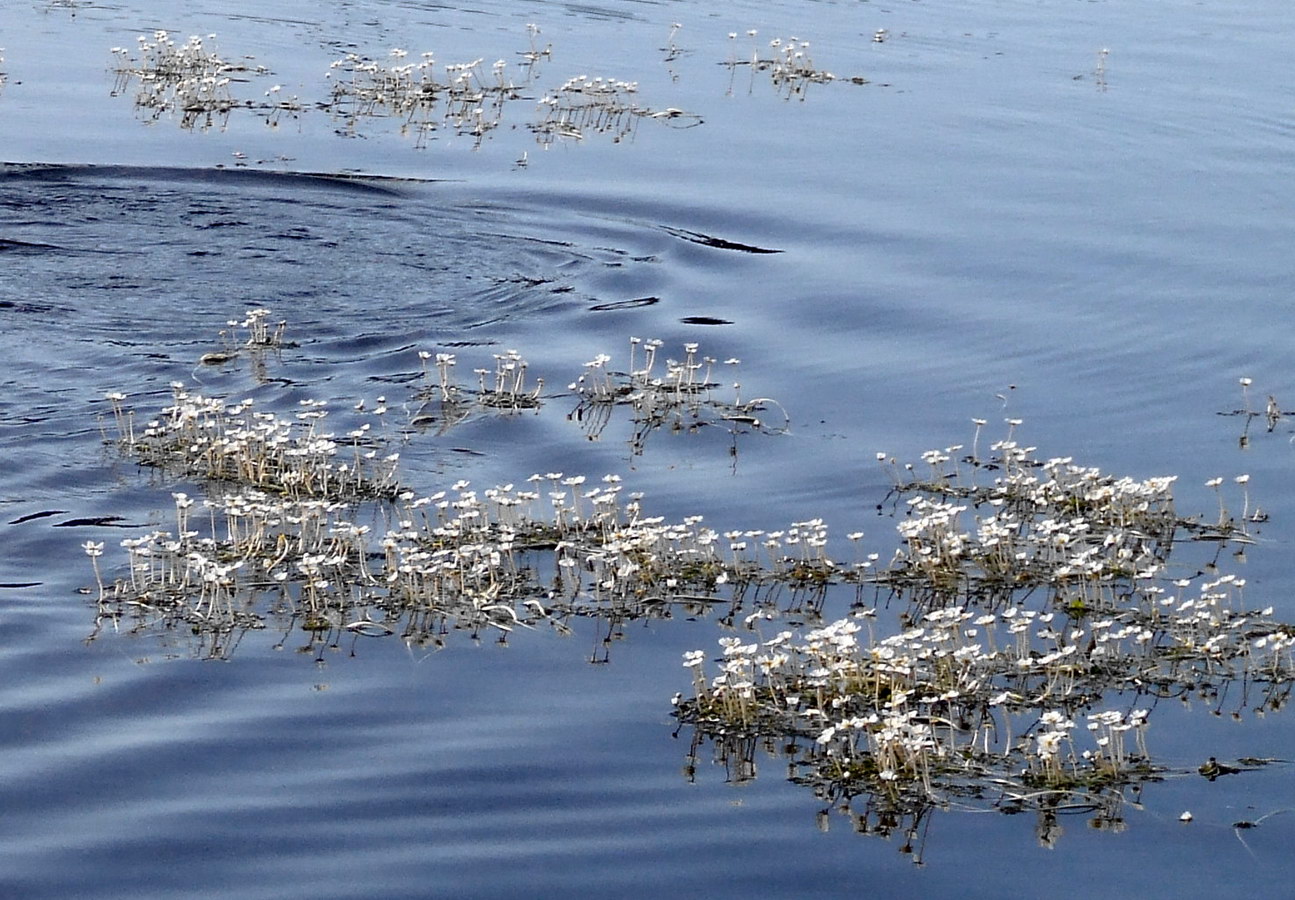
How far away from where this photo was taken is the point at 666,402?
37.7 feet

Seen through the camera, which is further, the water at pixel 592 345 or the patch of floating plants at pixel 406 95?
the patch of floating plants at pixel 406 95

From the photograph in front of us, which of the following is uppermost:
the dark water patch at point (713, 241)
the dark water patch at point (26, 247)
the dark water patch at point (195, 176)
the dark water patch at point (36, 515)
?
the dark water patch at point (195, 176)

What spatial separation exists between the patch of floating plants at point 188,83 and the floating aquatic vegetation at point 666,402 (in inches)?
346

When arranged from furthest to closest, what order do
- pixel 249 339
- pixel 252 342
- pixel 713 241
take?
1. pixel 713 241
2. pixel 249 339
3. pixel 252 342

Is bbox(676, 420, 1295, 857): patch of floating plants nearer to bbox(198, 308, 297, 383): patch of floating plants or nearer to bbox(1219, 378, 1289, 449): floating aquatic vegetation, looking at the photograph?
bbox(1219, 378, 1289, 449): floating aquatic vegetation

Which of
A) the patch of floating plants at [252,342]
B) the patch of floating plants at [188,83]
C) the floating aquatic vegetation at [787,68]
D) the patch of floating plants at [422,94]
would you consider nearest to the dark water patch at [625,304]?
the patch of floating plants at [252,342]

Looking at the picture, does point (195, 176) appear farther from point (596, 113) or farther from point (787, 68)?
point (787, 68)

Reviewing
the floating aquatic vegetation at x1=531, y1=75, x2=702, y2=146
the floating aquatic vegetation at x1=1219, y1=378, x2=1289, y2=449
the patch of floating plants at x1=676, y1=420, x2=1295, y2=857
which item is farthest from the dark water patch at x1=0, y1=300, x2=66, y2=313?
the floating aquatic vegetation at x1=1219, y1=378, x2=1289, y2=449

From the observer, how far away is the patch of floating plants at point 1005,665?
22.6 ft

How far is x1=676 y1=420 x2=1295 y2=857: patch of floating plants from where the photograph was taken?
688cm

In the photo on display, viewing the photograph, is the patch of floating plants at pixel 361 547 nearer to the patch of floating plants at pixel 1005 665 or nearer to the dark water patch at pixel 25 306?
the patch of floating plants at pixel 1005 665

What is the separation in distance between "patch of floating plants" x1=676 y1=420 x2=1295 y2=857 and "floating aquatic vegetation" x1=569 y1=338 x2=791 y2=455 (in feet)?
5.96

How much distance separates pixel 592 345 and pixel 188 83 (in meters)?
9.66

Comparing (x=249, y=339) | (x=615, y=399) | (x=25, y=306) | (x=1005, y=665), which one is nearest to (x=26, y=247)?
(x=25, y=306)
